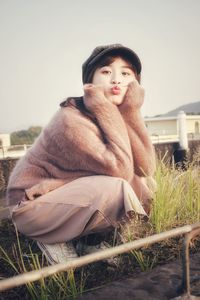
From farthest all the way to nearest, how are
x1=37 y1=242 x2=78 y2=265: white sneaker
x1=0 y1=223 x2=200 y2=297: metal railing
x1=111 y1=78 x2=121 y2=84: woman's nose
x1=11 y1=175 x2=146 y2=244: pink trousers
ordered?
x1=111 y1=78 x2=121 y2=84: woman's nose → x1=37 y1=242 x2=78 y2=265: white sneaker → x1=11 y1=175 x2=146 y2=244: pink trousers → x1=0 y1=223 x2=200 y2=297: metal railing

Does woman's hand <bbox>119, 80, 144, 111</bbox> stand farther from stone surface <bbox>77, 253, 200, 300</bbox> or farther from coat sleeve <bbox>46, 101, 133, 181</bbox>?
stone surface <bbox>77, 253, 200, 300</bbox>

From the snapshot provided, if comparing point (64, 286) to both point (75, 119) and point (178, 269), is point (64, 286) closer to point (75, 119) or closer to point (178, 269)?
point (178, 269)

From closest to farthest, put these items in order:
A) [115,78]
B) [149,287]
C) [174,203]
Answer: [149,287] → [115,78] → [174,203]

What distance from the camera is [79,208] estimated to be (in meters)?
1.93

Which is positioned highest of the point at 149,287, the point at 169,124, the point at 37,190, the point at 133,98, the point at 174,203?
the point at 133,98

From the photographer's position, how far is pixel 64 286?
1.59 meters

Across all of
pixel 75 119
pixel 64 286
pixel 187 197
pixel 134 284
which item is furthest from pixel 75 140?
pixel 187 197

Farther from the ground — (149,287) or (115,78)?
(115,78)

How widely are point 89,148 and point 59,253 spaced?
2.06 ft

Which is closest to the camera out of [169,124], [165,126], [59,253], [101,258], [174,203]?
[101,258]

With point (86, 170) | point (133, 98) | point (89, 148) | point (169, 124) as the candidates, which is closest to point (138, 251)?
point (86, 170)

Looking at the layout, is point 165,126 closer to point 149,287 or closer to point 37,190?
point 37,190

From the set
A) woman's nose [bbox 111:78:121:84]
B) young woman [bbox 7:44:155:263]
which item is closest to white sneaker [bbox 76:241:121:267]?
young woman [bbox 7:44:155:263]

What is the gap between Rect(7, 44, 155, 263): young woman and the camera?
6.36ft
